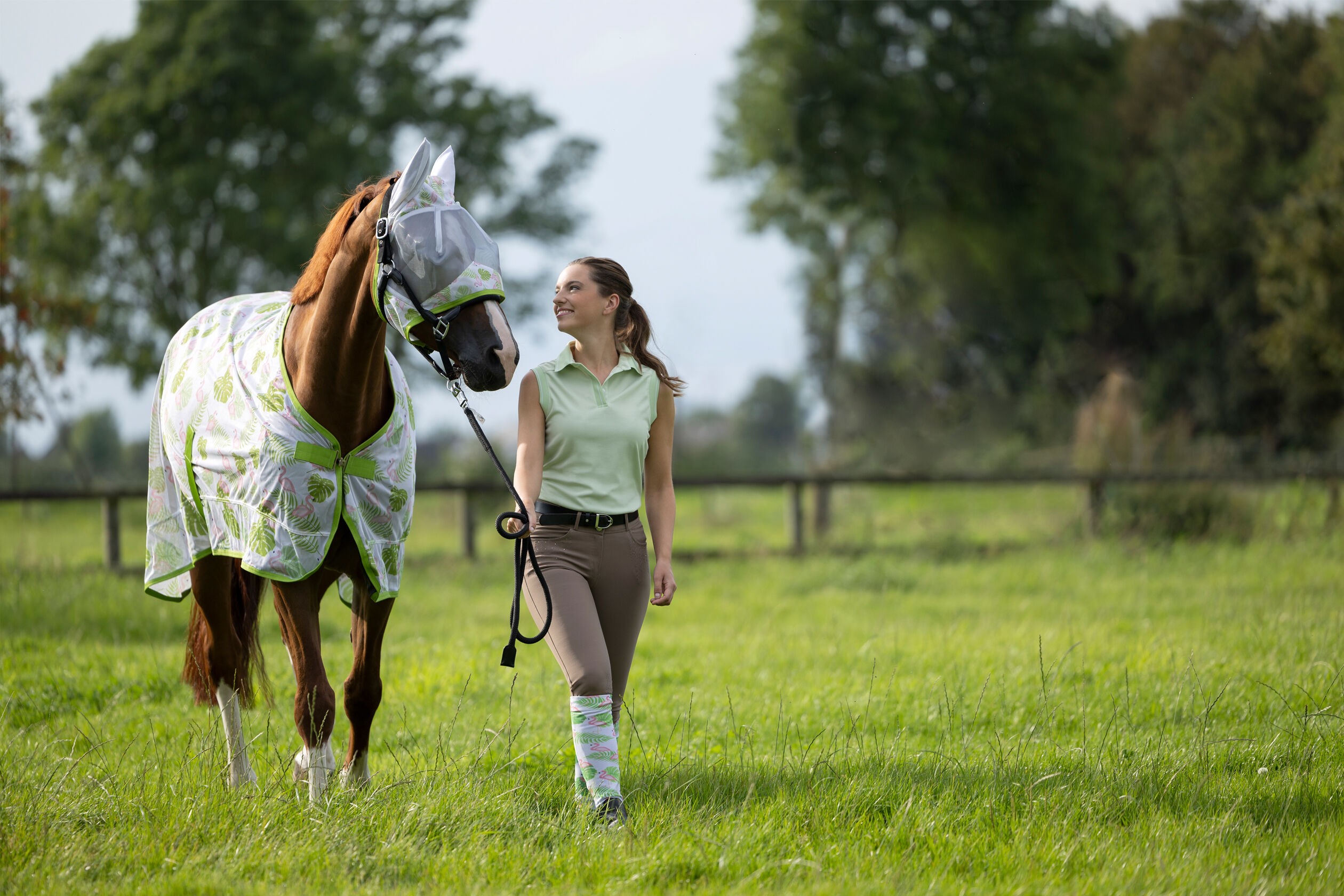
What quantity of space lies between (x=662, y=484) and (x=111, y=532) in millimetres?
7691

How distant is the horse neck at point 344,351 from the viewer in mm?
3307

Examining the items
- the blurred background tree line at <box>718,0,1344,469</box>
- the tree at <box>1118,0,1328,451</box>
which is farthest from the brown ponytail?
the tree at <box>1118,0,1328,451</box>

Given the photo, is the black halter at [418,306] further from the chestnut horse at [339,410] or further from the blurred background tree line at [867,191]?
the blurred background tree line at [867,191]

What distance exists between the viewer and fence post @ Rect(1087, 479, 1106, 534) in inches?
453

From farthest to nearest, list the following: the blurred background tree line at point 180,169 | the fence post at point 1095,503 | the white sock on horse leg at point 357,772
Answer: the blurred background tree line at point 180,169, the fence post at point 1095,503, the white sock on horse leg at point 357,772

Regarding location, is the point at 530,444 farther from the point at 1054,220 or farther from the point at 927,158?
the point at 1054,220

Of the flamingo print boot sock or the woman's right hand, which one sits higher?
the woman's right hand

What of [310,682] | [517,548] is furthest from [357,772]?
[517,548]

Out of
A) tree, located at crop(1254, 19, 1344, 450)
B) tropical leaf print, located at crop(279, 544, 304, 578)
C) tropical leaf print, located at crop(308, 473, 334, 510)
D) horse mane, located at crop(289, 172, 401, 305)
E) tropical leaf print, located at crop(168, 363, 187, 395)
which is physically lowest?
tropical leaf print, located at crop(279, 544, 304, 578)

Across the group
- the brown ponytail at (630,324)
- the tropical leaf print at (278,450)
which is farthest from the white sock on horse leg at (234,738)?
the brown ponytail at (630,324)

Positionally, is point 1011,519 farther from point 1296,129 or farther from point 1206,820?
point 1296,129

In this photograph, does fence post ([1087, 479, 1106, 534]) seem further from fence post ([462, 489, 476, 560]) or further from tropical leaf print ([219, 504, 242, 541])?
tropical leaf print ([219, 504, 242, 541])

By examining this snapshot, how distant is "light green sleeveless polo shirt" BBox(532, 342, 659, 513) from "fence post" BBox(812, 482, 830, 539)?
12600 millimetres

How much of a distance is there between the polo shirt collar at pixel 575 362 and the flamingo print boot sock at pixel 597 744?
3.34ft
